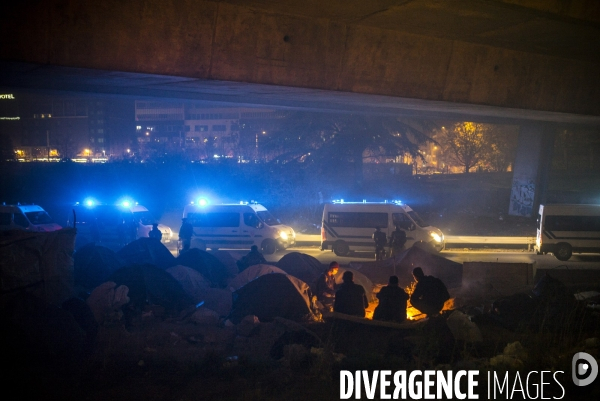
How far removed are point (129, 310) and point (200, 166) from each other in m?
33.2

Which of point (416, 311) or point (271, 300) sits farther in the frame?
point (416, 311)

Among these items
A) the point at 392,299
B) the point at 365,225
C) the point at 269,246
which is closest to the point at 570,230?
the point at 365,225

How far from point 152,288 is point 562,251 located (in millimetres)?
15884

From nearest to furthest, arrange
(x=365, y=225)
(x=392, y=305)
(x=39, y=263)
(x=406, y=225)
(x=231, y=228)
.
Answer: (x=392, y=305), (x=39, y=263), (x=406, y=225), (x=365, y=225), (x=231, y=228)

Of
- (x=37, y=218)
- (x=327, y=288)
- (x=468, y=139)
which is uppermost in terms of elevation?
(x=468, y=139)

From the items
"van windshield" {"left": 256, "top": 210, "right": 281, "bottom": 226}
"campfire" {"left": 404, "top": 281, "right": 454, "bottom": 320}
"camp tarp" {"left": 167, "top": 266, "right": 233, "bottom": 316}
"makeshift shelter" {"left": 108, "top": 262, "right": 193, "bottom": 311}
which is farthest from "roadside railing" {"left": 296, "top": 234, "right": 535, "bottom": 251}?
"makeshift shelter" {"left": 108, "top": 262, "right": 193, "bottom": 311}

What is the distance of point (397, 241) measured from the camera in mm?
19047

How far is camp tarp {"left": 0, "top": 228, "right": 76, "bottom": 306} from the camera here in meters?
8.48

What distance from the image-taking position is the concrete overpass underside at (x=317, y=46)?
833cm

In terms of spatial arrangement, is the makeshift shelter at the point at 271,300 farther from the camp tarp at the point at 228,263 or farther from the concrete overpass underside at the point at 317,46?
the concrete overpass underside at the point at 317,46

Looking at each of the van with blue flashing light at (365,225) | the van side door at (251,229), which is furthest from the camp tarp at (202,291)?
the van with blue flashing light at (365,225)

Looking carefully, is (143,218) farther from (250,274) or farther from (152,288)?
(152,288)

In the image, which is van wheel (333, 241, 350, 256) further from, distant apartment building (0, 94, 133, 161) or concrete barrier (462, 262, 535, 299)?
distant apartment building (0, 94, 133, 161)

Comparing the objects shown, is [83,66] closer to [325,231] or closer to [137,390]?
[137,390]
